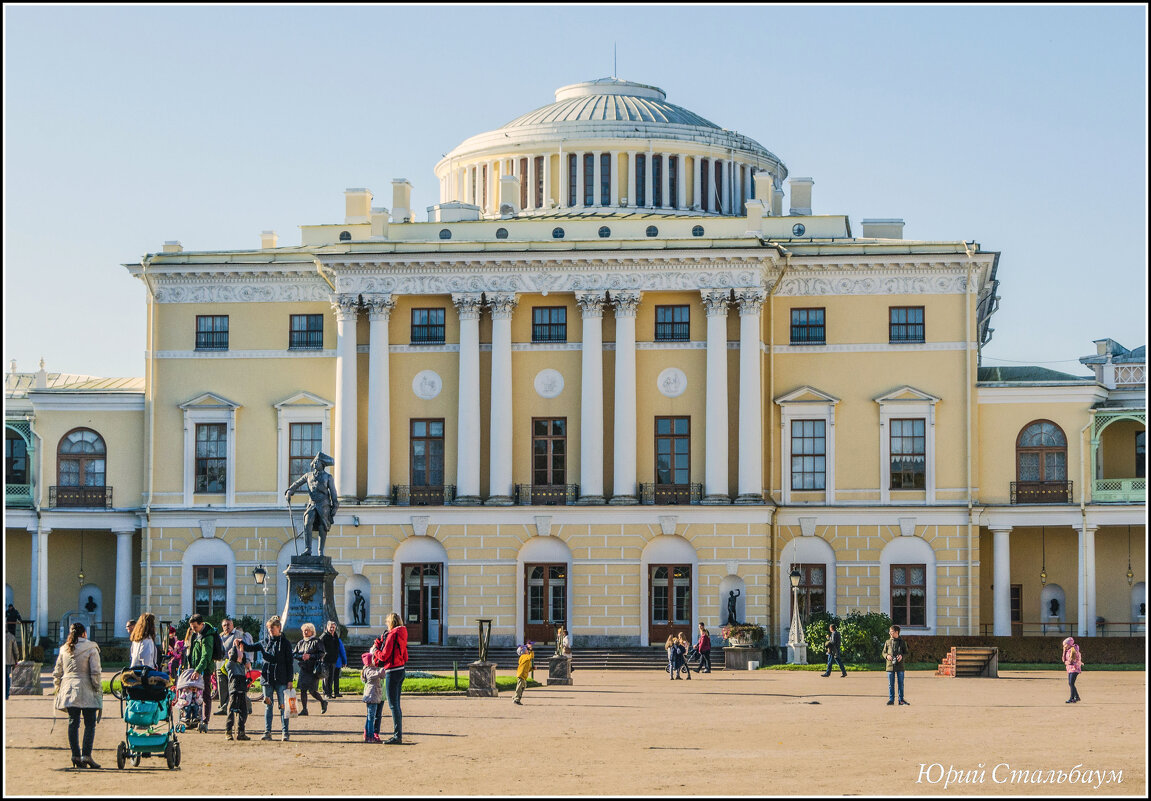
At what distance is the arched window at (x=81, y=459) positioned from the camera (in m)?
61.6

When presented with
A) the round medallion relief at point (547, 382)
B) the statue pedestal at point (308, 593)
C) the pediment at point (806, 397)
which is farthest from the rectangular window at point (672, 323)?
the statue pedestal at point (308, 593)

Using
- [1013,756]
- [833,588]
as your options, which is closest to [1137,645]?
[833,588]

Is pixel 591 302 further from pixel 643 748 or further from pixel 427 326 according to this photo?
pixel 643 748

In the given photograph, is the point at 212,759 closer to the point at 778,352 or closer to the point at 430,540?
the point at 430,540

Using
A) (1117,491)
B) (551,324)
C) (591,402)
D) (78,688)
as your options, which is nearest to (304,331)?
(551,324)

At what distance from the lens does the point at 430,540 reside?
2297 inches

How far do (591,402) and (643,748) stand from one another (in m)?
30.3

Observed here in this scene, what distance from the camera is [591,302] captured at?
58344mm

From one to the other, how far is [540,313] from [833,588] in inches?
520

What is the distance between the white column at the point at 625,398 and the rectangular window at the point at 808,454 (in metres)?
5.65

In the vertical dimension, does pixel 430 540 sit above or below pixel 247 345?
below

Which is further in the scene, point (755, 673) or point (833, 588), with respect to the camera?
point (833, 588)

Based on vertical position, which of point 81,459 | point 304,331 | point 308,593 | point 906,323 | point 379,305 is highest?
point 379,305

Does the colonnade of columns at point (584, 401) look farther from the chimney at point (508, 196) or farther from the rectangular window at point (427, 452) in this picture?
the chimney at point (508, 196)
